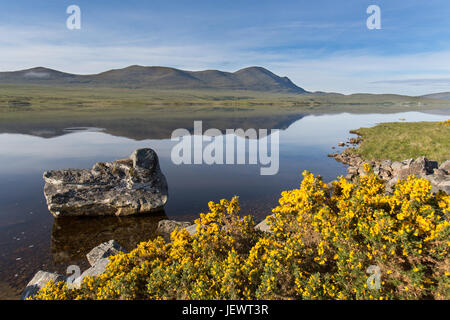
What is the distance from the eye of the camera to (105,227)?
17.5 meters

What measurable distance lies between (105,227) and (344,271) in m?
15.5

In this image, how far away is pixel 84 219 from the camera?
1847 centimetres

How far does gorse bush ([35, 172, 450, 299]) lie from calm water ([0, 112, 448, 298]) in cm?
731

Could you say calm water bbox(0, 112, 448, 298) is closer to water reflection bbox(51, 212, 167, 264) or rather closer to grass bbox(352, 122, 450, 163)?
water reflection bbox(51, 212, 167, 264)

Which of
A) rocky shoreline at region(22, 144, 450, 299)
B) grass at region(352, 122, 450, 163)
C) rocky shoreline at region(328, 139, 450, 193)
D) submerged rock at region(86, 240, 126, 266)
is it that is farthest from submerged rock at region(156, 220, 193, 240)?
grass at region(352, 122, 450, 163)

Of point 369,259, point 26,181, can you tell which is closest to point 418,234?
point 369,259

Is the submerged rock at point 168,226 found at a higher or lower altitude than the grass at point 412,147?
lower

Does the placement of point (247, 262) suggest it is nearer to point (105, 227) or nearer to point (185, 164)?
point (105, 227)

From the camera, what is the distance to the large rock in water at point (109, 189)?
720 inches

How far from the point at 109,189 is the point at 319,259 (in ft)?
52.9

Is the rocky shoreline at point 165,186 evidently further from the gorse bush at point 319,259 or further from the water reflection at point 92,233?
the gorse bush at point 319,259

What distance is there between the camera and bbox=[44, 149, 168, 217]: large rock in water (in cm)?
1828

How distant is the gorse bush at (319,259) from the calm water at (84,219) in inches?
288

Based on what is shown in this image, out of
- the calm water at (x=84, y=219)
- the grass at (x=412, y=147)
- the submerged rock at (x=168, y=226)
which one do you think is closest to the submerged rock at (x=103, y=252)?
the calm water at (x=84, y=219)
